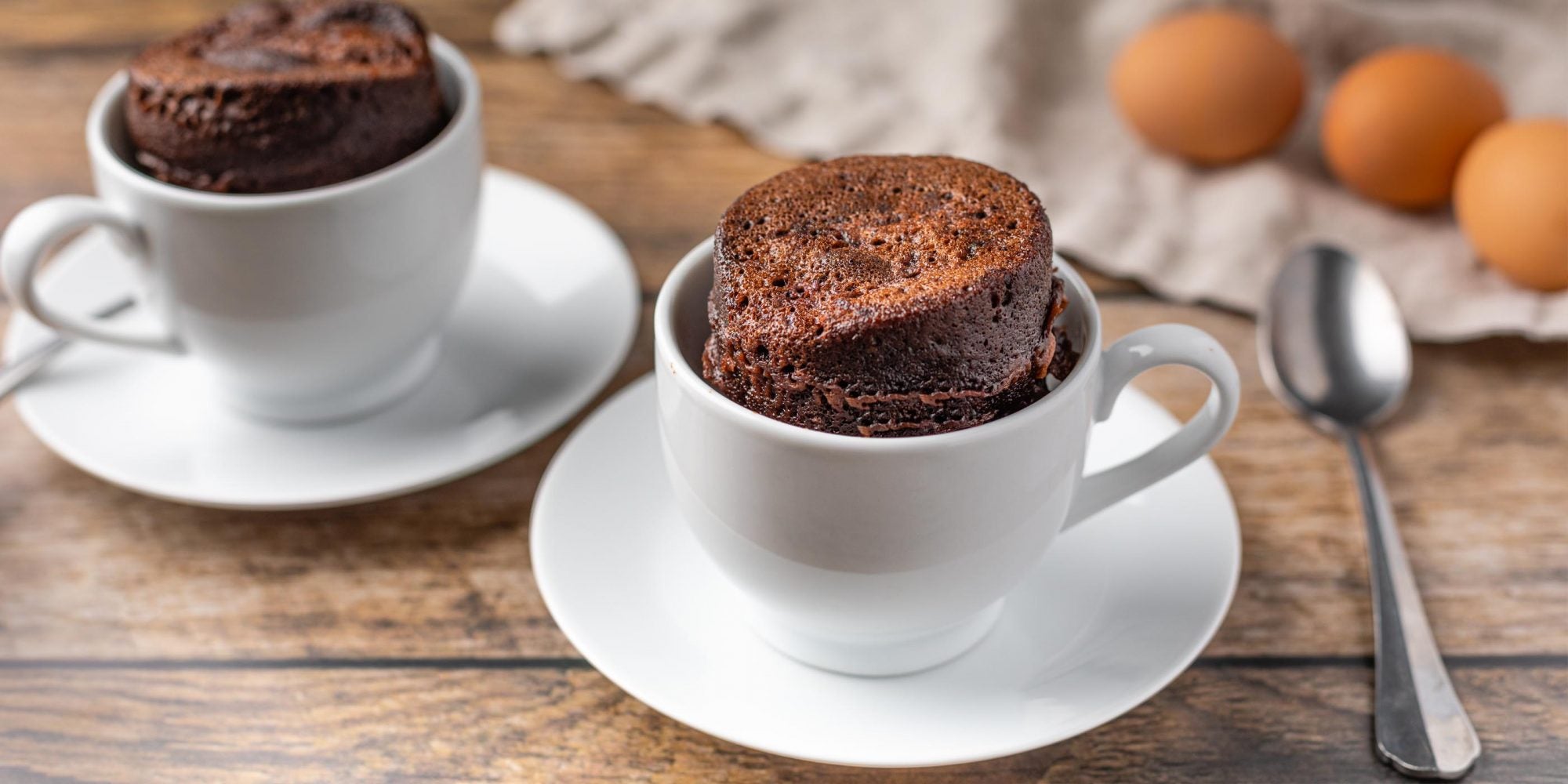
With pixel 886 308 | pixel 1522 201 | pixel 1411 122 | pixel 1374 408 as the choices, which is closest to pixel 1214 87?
pixel 1411 122

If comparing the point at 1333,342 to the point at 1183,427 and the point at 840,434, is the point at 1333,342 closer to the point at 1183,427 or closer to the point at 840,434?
the point at 1183,427

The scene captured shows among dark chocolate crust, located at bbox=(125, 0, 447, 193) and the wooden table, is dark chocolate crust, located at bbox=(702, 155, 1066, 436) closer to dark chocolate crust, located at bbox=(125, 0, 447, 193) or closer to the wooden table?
the wooden table

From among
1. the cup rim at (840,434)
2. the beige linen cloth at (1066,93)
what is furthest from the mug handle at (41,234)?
the beige linen cloth at (1066,93)

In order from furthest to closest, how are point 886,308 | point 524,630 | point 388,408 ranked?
1. point 388,408
2. point 524,630
3. point 886,308

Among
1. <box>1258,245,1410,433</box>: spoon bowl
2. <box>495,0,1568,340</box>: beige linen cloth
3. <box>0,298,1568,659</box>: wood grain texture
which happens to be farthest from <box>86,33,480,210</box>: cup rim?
<box>1258,245,1410,433</box>: spoon bowl

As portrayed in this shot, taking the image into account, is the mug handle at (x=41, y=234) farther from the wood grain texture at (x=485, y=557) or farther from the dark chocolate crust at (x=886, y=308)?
the dark chocolate crust at (x=886, y=308)

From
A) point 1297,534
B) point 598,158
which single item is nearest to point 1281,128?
point 1297,534
